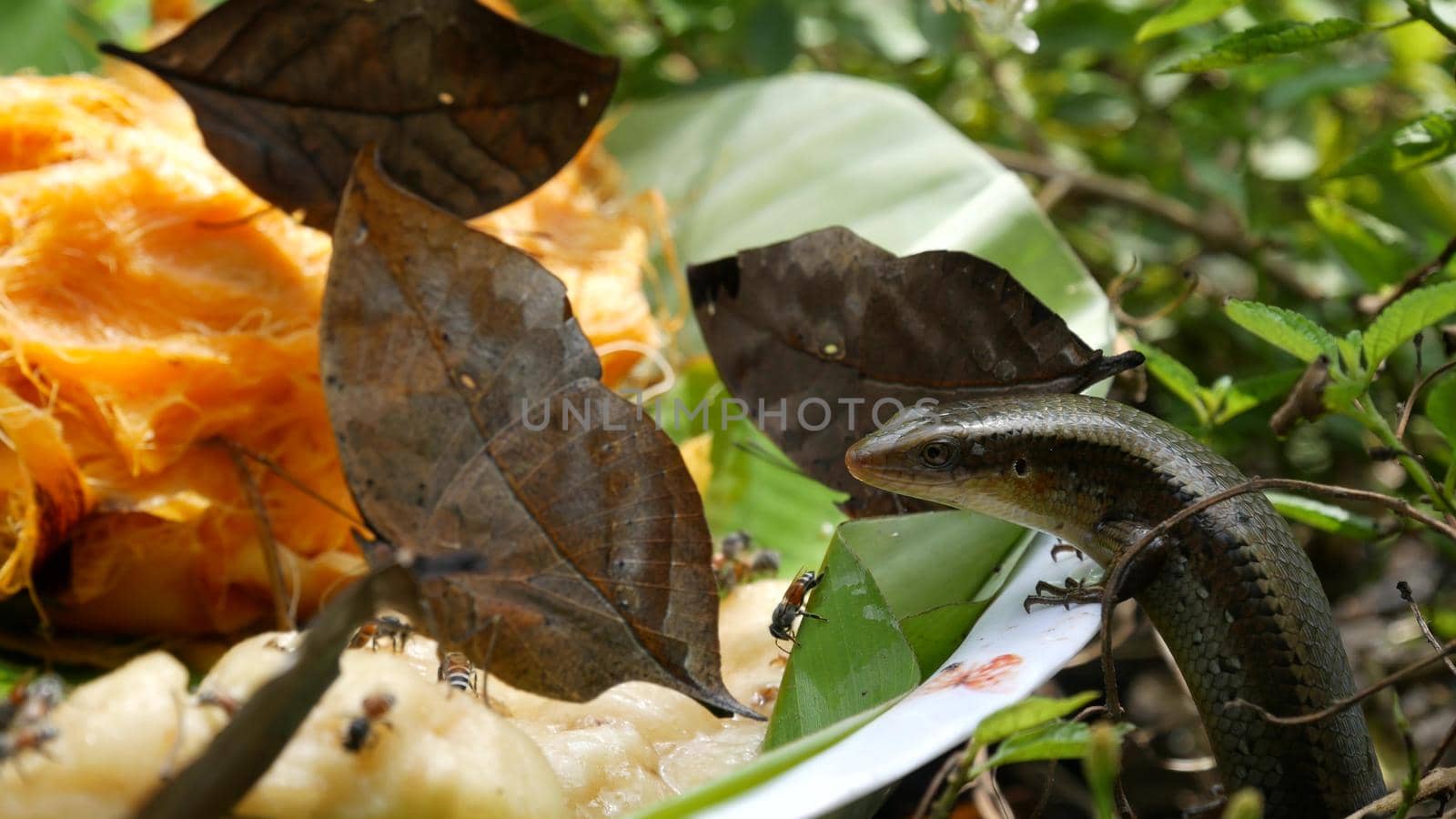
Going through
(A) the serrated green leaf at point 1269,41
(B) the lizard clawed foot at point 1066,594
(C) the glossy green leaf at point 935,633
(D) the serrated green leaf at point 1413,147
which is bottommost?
(C) the glossy green leaf at point 935,633

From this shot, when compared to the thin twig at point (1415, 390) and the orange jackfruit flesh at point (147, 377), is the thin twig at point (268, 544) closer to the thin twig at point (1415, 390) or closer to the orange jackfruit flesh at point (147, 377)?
the orange jackfruit flesh at point (147, 377)

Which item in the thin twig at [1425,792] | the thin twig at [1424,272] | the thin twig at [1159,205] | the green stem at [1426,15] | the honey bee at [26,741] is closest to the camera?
the honey bee at [26,741]

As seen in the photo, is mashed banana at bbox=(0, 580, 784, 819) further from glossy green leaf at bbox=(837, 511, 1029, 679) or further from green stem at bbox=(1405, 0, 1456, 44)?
green stem at bbox=(1405, 0, 1456, 44)

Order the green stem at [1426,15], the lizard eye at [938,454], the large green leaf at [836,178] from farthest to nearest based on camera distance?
1. the large green leaf at [836,178]
2. the green stem at [1426,15]
3. the lizard eye at [938,454]

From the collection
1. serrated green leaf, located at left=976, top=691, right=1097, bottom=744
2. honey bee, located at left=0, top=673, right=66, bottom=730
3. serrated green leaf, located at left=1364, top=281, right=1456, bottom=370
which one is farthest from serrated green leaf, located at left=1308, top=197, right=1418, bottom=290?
honey bee, located at left=0, top=673, right=66, bottom=730

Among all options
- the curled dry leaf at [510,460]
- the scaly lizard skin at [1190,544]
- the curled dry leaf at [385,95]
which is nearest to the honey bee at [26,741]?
the curled dry leaf at [510,460]

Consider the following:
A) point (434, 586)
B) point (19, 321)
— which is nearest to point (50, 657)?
point (19, 321)

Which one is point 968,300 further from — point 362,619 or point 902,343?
point 362,619
